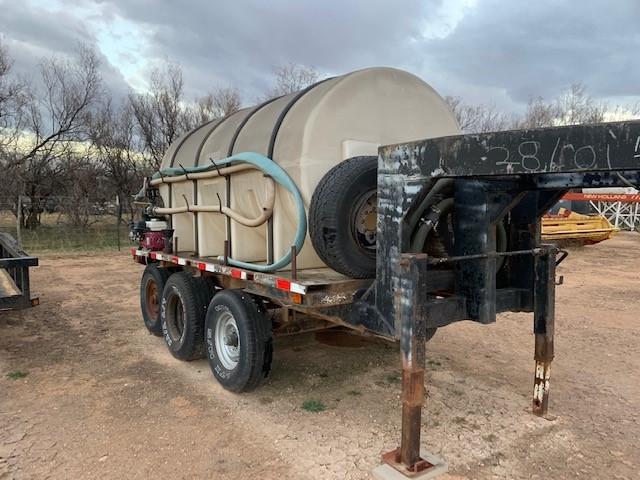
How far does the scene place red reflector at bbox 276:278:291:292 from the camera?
12.7 ft

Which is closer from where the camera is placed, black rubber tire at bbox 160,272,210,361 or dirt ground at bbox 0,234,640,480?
dirt ground at bbox 0,234,640,480

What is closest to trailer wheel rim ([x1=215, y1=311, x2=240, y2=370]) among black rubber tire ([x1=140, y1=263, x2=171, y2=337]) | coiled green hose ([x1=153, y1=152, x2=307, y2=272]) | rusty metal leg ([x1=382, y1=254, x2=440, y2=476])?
coiled green hose ([x1=153, y1=152, x2=307, y2=272])

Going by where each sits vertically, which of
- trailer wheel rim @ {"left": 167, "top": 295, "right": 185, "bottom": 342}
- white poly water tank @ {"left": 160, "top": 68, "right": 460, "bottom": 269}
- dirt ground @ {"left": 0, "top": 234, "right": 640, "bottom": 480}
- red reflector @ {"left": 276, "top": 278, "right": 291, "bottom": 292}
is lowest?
dirt ground @ {"left": 0, "top": 234, "right": 640, "bottom": 480}

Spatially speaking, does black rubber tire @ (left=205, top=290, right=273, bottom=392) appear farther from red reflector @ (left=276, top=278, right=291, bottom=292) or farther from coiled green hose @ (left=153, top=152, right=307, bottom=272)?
red reflector @ (left=276, top=278, right=291, bottom=292)

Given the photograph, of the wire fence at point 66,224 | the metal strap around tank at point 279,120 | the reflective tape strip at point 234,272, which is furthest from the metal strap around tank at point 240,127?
the wire fence at point 66,224

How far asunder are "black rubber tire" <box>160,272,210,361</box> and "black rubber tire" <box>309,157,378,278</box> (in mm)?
2160

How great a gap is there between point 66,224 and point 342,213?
816 inches

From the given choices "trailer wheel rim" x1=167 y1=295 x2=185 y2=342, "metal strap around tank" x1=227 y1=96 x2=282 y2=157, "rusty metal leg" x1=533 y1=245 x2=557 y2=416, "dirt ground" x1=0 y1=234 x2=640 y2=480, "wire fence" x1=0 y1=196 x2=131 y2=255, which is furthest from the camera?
"wire fence" x1=0 y1=196 x2=131 y2=255

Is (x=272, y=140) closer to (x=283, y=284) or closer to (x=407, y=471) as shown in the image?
(x=283, y=284)

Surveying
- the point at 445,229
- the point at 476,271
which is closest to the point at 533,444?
the point at 476,271

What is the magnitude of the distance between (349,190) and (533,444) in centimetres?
233

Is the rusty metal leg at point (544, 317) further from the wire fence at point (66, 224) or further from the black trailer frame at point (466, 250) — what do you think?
the wire fence at point (66, 224)

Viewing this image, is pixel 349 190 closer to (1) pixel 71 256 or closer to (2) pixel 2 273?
(2) pixel 2 273

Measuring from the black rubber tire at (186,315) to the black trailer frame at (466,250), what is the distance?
1262mm
